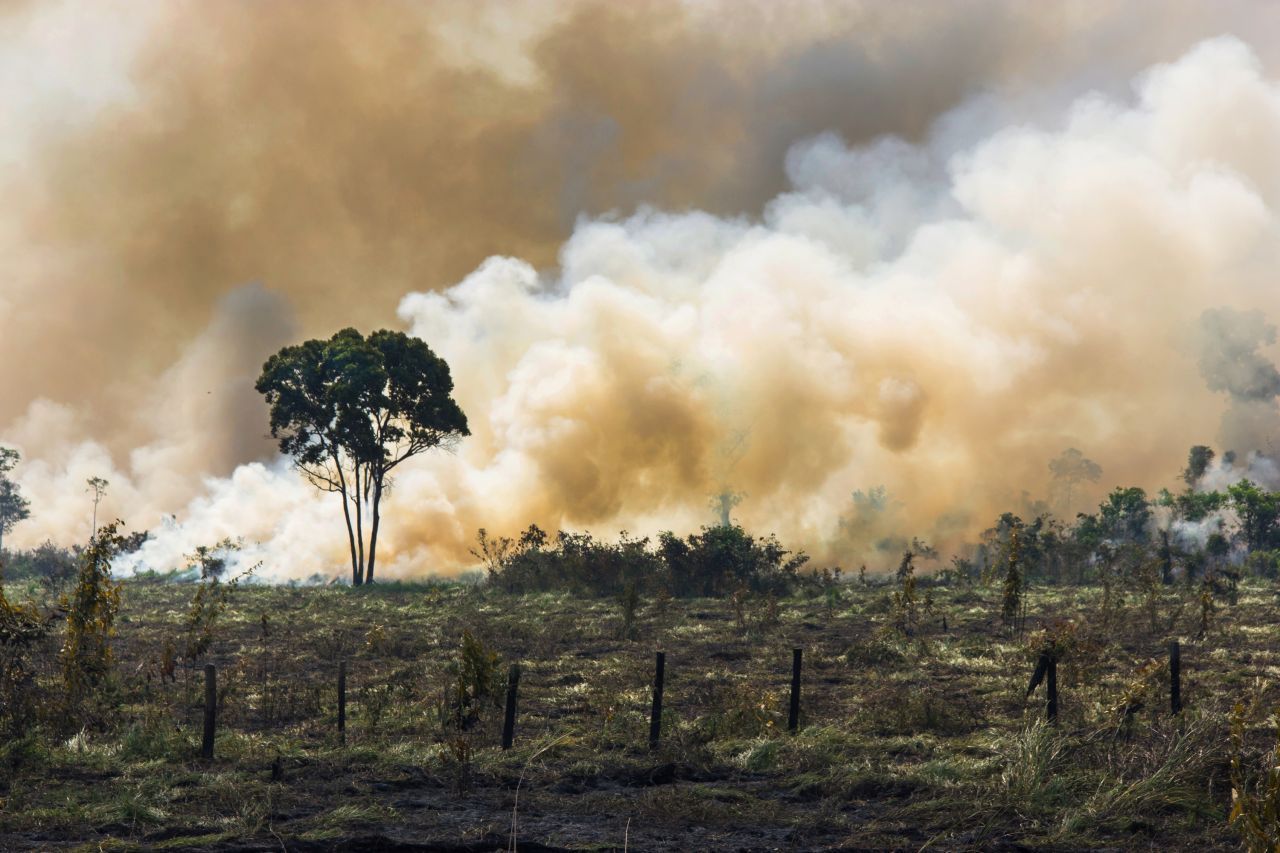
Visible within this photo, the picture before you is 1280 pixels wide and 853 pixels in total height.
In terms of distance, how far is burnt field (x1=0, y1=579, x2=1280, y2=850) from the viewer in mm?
11828

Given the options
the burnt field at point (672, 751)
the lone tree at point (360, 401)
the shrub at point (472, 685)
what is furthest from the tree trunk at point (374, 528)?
the shrub at point (472, 685)

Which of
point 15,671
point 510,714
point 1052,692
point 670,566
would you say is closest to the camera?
point 510,714

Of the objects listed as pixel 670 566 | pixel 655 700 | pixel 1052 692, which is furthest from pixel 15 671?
pixel 670 566

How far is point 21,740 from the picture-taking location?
15094 millimetres

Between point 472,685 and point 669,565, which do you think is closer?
point 472,685

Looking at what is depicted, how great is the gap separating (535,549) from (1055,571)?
25.1m

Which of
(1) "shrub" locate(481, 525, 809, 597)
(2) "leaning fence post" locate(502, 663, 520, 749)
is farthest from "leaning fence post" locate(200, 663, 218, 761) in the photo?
(1) "shrub" locate(481, 525, 809, 597)

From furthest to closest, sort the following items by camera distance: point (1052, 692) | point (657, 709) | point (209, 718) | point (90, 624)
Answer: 1. point (90, 624)
2. point (1052, 692)
3. point (657, 709)
4. point (209, 718)

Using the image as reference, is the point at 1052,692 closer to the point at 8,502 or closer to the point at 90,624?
the point at 90,624

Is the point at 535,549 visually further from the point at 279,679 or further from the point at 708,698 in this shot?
the point at 708,698

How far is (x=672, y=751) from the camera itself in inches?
606

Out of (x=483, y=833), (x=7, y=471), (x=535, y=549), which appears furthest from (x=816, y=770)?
(x=7, y=471)

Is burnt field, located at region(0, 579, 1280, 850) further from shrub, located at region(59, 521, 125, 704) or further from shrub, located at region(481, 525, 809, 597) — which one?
shrub, located at region(481, 525, 809, 597)

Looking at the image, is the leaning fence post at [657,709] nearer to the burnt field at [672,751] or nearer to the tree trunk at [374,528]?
the burnt field at [672,751]
